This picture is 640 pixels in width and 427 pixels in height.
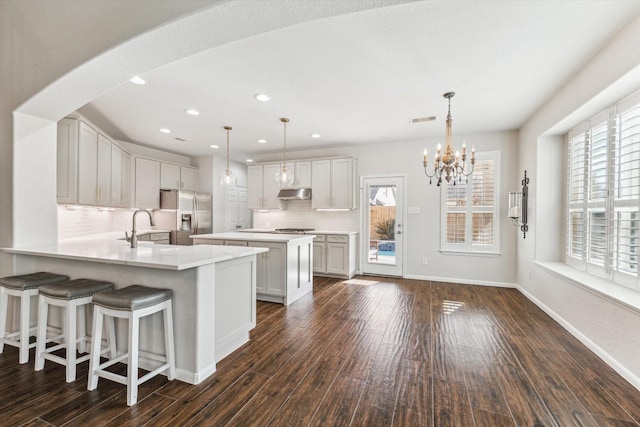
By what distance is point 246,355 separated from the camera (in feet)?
7.90

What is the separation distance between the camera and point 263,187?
627 centimetres

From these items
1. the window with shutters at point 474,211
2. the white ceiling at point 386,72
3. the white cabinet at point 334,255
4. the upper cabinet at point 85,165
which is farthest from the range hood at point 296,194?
the upper cabinet at point 85,165

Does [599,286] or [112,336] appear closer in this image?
[112,336]

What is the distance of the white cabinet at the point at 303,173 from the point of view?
5848 millimetres

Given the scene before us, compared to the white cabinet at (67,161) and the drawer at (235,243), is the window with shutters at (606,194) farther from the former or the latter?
the white cabinet at (67,161)

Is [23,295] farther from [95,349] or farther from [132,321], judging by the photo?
[132,321]

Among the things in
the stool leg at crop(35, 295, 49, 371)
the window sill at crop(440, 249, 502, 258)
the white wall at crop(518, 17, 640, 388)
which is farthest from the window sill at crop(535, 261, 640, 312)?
the stool leg at crop(35, 295, 49, 371)

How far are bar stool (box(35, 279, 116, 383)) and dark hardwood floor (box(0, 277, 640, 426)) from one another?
0.13m

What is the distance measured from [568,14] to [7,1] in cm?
452

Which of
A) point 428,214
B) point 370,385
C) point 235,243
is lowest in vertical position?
point 370,385

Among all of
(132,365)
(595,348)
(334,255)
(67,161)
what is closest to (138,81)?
(67,161)

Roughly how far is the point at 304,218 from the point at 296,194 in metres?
0.67

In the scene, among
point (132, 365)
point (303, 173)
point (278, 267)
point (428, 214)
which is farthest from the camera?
point (303, 173)

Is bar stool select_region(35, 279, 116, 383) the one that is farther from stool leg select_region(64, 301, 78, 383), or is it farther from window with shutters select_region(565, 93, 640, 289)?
window with shutters select_region(565, 93, 640, 289)
